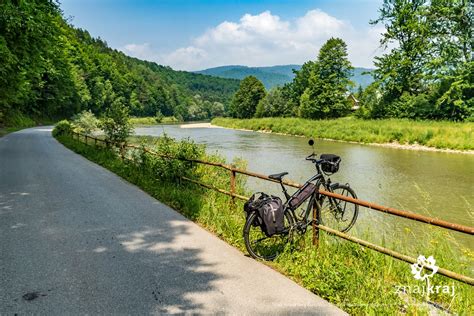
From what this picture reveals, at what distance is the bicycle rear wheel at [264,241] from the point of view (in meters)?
4.85

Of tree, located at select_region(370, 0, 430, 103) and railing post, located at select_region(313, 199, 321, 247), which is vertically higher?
tree, located at select_region(370, 0, 430, 103)

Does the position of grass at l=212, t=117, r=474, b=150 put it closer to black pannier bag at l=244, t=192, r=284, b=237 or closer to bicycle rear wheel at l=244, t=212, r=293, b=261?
bicycle rear wheel at l=244, t=212, r=293, b=261

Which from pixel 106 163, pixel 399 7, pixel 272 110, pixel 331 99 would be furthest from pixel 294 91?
pixel 106 163

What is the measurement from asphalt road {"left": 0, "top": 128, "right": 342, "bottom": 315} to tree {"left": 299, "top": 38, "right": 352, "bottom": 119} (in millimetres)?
47912

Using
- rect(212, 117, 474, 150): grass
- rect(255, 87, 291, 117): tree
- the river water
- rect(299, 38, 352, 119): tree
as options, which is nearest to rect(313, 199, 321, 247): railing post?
the river water

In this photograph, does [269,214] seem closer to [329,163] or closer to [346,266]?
[346,266]

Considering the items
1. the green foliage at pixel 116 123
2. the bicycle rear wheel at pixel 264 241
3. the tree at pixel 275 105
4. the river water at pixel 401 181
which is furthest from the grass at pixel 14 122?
the bicycle rear wheel at pixel 264 241

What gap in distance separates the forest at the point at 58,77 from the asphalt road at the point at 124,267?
1005 centimetres

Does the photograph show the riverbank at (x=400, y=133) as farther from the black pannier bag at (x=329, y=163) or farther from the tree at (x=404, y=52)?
the black pannier bag at (x=329, y=163)

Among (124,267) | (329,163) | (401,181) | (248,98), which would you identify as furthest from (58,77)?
(329,163)

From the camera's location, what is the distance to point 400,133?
31047mm

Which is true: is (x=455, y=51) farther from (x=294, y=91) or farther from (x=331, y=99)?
(x=294, y=91)

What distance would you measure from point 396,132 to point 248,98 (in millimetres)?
55100

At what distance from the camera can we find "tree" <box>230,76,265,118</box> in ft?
275
